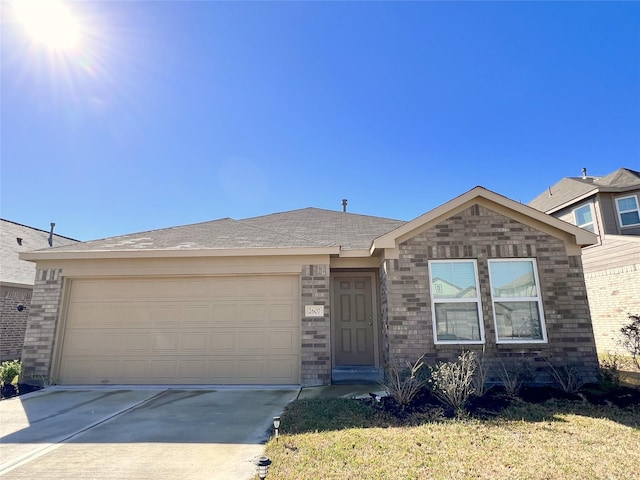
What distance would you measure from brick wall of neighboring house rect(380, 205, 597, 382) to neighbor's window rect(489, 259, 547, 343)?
123 millimetres

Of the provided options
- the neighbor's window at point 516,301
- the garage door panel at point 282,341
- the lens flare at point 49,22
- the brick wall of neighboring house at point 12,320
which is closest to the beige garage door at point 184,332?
the garage door panel at point 282,341

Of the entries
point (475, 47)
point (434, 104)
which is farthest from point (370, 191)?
point (475, 47)

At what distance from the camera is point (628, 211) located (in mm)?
12555

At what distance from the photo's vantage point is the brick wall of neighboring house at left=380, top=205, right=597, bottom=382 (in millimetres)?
6504

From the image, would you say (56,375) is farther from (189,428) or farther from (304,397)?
(304,397)

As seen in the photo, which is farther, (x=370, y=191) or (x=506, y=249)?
(x=370, y=191)

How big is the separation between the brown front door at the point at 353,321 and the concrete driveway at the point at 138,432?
232cm

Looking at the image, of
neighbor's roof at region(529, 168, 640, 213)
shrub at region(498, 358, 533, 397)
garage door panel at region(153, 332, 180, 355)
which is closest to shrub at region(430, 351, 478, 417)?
shrub at region(498, 358, 533, 397)

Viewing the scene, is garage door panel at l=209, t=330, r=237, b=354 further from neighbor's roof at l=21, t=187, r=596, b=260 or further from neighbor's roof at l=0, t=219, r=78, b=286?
neighbor's roof at l=0, t=219, r=78, b=286

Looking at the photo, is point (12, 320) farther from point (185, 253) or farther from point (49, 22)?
point (49, 22)

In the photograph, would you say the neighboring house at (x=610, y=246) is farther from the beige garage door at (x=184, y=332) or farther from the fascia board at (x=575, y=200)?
the beige garage door at (x=184, y=332)

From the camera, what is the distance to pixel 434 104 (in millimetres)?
10625

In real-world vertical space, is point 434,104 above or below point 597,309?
above

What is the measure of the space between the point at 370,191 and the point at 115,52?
9.97 m
